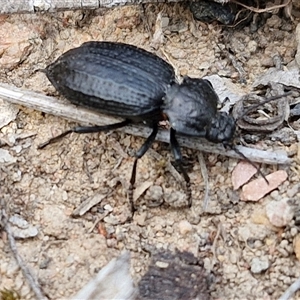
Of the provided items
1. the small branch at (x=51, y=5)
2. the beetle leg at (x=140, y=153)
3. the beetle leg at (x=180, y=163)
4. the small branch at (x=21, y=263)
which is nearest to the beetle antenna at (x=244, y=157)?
the beetle leg at (x=180, y=163)

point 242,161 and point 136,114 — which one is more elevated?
point 136,114

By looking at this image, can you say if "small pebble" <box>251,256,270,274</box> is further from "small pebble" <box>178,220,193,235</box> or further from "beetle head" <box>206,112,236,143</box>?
"beetle head" <box>206,112,236,143</box>

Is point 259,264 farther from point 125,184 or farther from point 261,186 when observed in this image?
point 125,184

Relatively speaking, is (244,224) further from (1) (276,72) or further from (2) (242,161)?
(1) (276,72)

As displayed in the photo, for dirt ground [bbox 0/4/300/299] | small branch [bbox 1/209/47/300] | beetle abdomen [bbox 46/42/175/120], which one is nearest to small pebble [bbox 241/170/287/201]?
dirt ground [bbox 0/4/300/299]

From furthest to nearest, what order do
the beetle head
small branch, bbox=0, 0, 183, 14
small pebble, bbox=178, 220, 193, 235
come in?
small branch, bbox=0, 0, 183, 14, the beetle head, small pebble, bbox=178, 220, 193, 235

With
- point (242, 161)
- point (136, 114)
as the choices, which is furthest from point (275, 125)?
point (136, 114)
